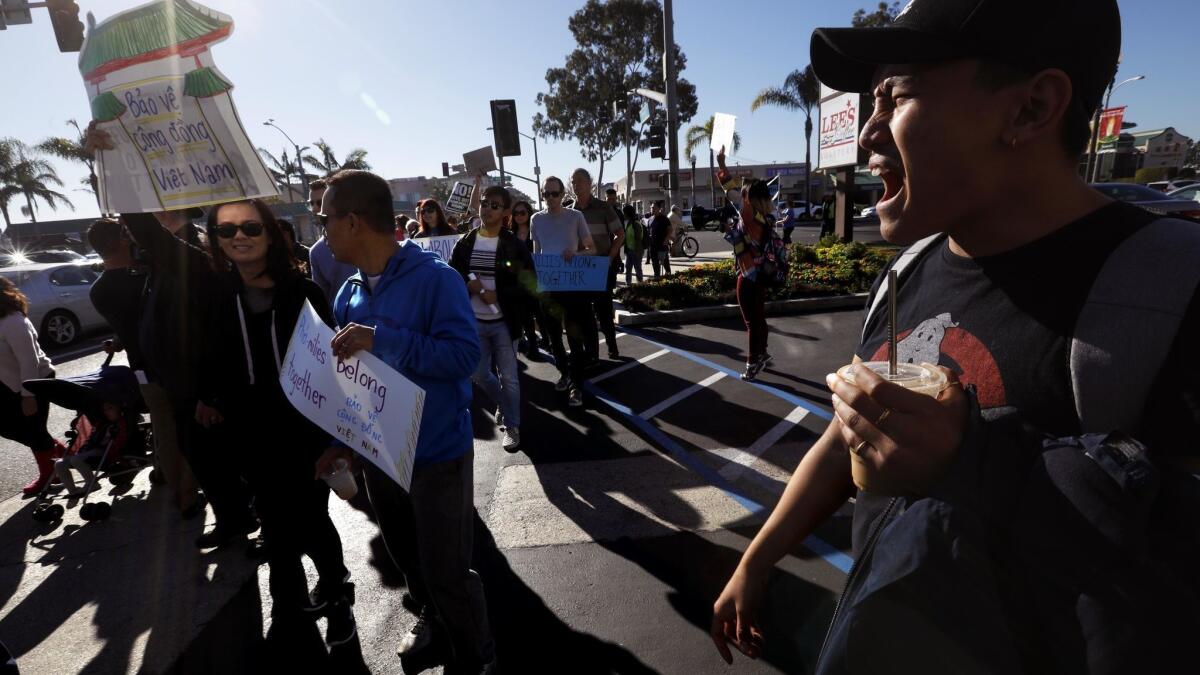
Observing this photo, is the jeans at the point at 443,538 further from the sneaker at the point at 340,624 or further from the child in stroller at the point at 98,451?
the child in stroller at the point at 98,451

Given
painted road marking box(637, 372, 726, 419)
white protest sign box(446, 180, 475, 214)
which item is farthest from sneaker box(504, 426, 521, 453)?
white protest sign box(446, 180, 475, 214)

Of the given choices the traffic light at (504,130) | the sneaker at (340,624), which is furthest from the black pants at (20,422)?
the traffic light at (504,130)

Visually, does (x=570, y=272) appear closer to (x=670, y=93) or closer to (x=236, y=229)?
(x=236, y=229)

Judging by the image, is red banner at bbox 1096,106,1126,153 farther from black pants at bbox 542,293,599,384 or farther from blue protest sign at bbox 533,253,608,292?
black pants at bbox 542,293,599,384

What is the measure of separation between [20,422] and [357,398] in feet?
13.9

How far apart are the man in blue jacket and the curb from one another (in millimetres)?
6809

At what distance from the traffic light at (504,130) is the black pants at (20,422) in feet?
28.6

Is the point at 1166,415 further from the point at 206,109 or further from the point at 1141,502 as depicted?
the point at 206,109

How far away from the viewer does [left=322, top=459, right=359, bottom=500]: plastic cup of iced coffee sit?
2.19 m

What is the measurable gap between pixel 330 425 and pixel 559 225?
4090 millimetres

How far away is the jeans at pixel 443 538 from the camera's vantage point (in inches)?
83.8

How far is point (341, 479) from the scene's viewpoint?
7.25ft

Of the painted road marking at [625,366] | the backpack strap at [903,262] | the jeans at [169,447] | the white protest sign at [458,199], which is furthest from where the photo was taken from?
the white protest sign at [458,199]

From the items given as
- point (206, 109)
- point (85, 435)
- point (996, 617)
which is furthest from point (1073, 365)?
point (85, 435)
